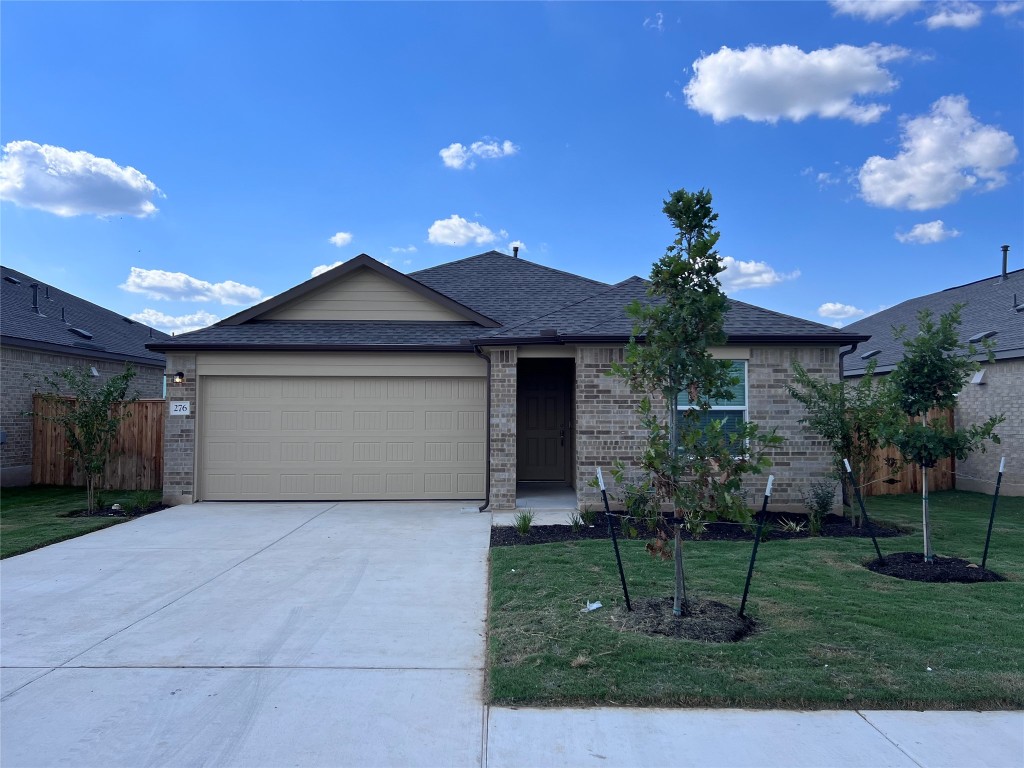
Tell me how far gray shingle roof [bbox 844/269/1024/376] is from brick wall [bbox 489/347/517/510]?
7.30 meters

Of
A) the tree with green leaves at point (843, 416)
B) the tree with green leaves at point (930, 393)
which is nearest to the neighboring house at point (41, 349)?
the tree with green leaves at point (843, 416)

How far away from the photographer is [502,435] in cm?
1032

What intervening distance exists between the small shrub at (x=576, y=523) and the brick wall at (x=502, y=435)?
3.76ft

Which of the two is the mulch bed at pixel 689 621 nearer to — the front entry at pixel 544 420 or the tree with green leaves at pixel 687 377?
the tree with green leaves at pixel 687 377

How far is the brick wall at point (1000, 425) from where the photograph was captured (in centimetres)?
1220

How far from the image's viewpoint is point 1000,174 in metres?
14.4

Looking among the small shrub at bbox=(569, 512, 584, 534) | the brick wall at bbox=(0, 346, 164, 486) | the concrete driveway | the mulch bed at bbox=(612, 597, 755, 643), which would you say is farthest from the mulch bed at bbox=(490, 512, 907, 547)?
the brick wall at bbox=(0, 346, 164, 486)

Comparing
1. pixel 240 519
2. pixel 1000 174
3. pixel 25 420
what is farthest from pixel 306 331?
pixel 1000 174

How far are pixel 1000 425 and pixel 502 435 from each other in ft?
33.3

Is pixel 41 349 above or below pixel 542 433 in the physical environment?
above

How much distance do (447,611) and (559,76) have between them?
11.6 m

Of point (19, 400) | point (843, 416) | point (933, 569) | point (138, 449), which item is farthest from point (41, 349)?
point (933, 569)

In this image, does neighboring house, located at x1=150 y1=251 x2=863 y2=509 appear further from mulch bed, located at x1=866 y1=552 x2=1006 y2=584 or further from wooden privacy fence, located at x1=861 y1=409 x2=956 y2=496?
wooden privacy fence, located at x1=861 y1=409 x2=956 y2=496

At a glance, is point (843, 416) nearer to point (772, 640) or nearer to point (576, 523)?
point (576, 523)
